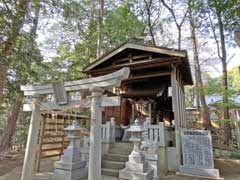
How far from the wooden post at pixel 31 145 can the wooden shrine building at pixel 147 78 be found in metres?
4.53

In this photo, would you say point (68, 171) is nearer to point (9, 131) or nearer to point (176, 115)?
point (176, 115)

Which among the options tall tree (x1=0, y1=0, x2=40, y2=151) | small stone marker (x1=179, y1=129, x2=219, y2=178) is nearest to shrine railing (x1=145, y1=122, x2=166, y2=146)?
small stone marker (x1=179, y1=129, x2=219, y2=178)

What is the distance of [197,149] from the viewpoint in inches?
243

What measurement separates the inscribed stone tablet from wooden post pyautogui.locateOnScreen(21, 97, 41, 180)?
16.3 feet

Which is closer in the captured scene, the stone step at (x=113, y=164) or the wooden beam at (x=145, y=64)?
the stone step at (x=113, y=164)

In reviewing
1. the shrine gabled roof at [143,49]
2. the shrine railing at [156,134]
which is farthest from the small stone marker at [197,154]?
the shrine gabled roof at [143,49]

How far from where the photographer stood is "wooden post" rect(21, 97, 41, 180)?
378cm

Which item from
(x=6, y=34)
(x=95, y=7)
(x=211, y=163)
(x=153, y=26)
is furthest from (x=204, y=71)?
(x=6, y=34)

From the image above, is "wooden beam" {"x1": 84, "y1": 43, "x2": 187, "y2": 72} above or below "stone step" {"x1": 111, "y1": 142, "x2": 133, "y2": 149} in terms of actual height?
above

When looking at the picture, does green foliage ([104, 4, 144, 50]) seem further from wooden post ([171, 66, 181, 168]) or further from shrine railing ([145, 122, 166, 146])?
shrine railing ([145, 122, 166, 146])

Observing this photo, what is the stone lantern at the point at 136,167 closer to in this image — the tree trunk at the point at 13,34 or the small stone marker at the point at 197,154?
the small stone marker at the point at 197,154

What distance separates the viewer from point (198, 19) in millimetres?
11977

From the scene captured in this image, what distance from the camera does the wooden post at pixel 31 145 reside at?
12.4 ft

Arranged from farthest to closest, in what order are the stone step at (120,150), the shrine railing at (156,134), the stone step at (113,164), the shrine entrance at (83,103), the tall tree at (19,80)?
1. the tall tree at (19,80)
2. the stone step at (120,150)
3. the shrine railing at (156,134)
4. the stone step at (113,164)
5. the shrine entrance at (83,103)
